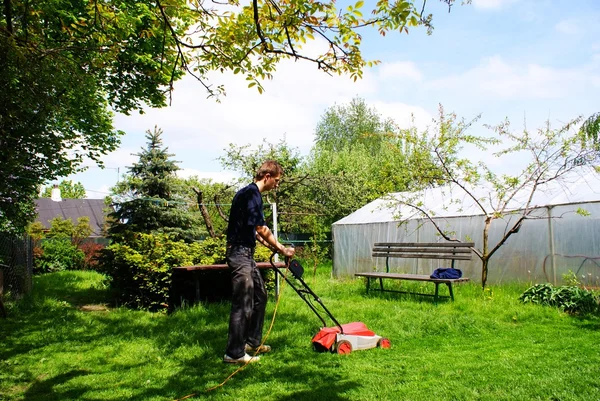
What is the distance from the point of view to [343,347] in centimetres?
506

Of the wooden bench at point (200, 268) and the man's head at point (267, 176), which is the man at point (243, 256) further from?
the wooden bench at point (200, 268)

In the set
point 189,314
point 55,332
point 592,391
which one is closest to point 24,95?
point 55,332

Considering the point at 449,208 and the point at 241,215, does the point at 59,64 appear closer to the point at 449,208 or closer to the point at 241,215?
the point at 241,215

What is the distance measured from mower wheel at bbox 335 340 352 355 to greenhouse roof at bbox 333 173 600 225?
4952 mm

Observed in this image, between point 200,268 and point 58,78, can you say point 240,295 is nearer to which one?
point 200,268

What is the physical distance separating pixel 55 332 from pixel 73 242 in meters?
16.7

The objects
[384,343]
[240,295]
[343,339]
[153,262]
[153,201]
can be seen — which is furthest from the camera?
[153,201]

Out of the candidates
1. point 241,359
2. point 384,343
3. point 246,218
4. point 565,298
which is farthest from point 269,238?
point 565,298

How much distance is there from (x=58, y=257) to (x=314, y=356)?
17.7 meters

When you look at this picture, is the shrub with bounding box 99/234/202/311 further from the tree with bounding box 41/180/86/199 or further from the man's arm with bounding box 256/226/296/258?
the tree with bounding box 41/180/86/199

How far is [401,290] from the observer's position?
940 centimetres

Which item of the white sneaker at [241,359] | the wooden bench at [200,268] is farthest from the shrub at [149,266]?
the white sneaker at [241,359]

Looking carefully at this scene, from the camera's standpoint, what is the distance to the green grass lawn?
155 inches

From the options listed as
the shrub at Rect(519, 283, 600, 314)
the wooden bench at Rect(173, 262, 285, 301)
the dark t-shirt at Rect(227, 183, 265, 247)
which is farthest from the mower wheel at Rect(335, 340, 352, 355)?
the shrub at Rect(519, 283, 600, 314)
